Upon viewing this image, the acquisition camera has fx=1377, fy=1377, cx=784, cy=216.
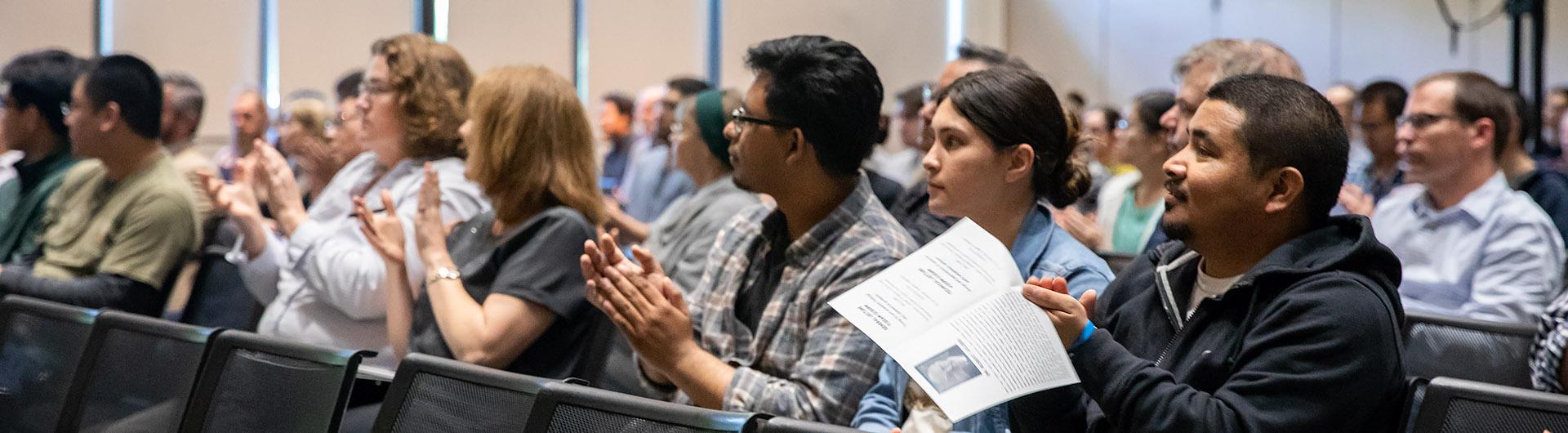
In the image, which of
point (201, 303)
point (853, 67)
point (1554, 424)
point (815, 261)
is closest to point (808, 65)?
point (853, 67)

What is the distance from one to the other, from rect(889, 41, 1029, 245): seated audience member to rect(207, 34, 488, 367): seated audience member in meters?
1.02

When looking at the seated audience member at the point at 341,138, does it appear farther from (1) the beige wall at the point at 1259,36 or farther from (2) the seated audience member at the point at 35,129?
(1) the beige wall at the point at 1259,36

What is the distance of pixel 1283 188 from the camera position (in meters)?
1.72

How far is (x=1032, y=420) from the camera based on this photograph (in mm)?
1772

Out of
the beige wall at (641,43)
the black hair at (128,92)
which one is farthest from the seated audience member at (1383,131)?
the beige wall at (641,43)

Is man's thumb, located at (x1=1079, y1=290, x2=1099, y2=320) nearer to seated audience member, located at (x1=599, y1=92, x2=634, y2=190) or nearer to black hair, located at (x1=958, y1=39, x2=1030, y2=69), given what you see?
black hair, located at (x1=958, y1=39, x2=1030, y2=69)

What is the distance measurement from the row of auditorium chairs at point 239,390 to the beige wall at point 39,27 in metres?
7.06

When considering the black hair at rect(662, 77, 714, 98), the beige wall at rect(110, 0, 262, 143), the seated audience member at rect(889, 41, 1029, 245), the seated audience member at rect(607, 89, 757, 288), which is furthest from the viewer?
the beige wall at rect(110, 0, 262, 143)

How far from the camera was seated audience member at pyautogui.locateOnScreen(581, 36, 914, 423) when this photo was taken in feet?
7.17

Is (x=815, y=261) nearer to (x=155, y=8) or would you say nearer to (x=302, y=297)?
(x=302, y=297)

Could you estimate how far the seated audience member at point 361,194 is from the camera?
3113mm

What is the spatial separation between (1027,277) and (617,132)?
6418 millimetres

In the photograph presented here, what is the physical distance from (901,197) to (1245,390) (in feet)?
6.05

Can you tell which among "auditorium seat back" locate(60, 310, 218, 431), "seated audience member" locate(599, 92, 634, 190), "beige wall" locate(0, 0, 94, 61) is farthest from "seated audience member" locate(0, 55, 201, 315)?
"beige wall" locate(0, 0, 94, 61)
